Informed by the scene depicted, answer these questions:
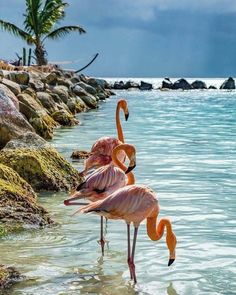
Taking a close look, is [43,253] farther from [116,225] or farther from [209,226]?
[209,226]

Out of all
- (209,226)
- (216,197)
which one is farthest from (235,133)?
(209,226)

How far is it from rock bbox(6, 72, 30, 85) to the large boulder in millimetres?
24075

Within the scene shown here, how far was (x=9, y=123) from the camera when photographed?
52.2 feet

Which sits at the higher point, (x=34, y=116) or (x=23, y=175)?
(x=34, y=116)

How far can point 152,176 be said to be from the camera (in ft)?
47.7

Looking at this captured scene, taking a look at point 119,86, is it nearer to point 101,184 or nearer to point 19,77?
point 19,77

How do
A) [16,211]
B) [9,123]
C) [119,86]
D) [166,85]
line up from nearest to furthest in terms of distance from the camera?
1. [16,211]
2. [9,123]
3. [119,86]
4. [166,85]

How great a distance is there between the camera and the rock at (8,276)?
657 cm

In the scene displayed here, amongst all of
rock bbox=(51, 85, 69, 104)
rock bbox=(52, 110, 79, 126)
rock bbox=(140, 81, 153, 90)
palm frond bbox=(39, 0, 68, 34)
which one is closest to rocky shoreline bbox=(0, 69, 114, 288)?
rock bbox=(52, 110, 79, 126)

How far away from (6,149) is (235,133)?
17.4 m

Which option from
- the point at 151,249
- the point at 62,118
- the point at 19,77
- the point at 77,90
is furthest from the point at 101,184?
the point at 77,90

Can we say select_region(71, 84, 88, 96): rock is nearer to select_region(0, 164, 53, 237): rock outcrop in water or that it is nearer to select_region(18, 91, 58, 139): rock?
select_region(18, 91, 58, 139): rock

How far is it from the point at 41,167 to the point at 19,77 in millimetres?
20118

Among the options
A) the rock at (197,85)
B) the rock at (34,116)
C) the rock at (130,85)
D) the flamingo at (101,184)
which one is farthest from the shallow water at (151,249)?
the rock at (197,85)
